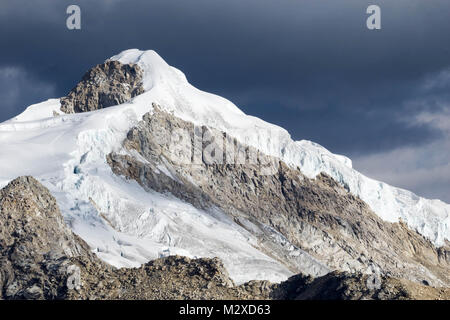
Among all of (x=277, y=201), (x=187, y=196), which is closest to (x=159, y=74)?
(x=277, y=201)

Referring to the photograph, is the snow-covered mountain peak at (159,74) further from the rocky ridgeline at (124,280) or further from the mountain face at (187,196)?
the rocky ridgeline at (124,280)

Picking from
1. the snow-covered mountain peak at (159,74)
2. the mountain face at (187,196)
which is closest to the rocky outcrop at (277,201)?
the mountain face at (187,196)

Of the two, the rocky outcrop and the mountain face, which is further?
the rocky outcrop

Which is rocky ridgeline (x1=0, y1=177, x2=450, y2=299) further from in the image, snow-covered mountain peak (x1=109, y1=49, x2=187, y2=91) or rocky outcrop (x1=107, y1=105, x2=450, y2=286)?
snow-covered mountain peak (x1=109, y1=49, x2=187, y2=91)

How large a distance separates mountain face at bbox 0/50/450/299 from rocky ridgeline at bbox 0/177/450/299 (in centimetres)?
31

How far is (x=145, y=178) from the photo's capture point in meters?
159

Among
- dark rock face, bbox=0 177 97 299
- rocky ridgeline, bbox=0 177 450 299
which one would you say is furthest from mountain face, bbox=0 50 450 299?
rocky ridgeline, bbox=0 177 450 299

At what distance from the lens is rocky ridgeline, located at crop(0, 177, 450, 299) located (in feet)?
257

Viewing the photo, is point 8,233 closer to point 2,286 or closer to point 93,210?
point 2,286

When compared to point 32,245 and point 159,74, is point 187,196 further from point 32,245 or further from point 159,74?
point 32,245

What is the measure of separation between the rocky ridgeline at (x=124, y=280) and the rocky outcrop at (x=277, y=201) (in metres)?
62.2

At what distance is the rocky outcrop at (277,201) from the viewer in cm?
16238
